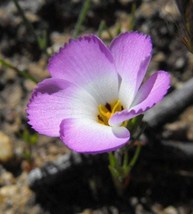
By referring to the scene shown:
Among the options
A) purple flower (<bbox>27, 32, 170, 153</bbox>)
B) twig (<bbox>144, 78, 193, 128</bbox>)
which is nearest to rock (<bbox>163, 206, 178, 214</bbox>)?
twig (<bbox>144, 78, 193, 128</bbox>)

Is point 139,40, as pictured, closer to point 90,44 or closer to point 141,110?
point 90,44

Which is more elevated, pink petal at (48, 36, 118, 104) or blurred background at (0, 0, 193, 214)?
pink petal at (48, 36, 118, 104)

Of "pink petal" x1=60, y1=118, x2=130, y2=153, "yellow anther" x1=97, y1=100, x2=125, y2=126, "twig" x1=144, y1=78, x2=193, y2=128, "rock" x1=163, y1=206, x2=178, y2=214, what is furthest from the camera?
"twig" x1=144, y1=78, x2=193, y2=128

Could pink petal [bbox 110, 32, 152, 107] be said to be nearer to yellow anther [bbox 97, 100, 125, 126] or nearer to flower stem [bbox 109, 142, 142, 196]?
yellow anther [bbox 97, 100, 125, 126]

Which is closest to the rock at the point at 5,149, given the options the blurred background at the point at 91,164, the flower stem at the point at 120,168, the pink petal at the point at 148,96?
the blurred background at the point at 91,164

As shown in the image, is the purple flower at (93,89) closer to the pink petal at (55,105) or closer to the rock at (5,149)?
the pink petal at (55,105)

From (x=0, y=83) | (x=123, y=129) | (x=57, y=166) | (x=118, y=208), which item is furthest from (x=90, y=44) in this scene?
(x=0, y=83)

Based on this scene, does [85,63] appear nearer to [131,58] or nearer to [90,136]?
[131,58]

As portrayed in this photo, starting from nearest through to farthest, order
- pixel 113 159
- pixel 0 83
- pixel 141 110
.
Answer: pixel 141 110
pixel 113 159
pixel 0 83

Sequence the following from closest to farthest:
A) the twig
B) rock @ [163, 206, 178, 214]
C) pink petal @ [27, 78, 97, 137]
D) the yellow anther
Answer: pink petal @ [27, 78, 97, 137], the yellow anther, rock @ [163, 206, 178, 214], the twig
